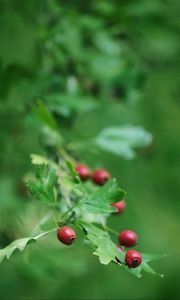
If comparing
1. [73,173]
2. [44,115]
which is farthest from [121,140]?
[73,173]

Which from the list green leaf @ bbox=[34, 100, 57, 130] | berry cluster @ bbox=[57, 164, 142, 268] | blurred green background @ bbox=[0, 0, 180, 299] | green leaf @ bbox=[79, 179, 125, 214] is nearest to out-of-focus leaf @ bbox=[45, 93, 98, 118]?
blurred green background @ bbox=[0, 0, 180, 299]

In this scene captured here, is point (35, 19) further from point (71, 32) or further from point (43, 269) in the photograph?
point (43, 269)

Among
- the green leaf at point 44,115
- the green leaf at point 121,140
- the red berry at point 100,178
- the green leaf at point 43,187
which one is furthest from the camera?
the green leaf at point 121,140

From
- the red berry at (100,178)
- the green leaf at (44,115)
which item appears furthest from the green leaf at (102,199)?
the green leaf at (44,115)

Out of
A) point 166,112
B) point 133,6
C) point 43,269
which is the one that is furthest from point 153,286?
point 133,6

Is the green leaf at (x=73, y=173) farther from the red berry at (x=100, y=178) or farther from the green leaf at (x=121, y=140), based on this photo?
the green leaf at (x=121, y=140)

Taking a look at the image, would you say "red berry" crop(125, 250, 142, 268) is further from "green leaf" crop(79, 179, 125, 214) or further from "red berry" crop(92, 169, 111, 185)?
"red berry" crop(92, 169, 111, 185)

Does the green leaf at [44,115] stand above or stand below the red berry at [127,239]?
above

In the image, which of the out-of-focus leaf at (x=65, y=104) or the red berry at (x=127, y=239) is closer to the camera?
the red berry at (x=127, y=239)
